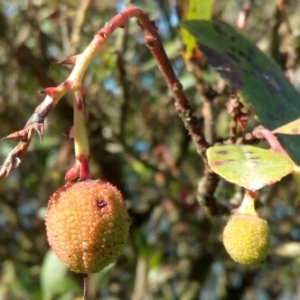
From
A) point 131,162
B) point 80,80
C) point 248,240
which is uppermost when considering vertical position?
point 80,80

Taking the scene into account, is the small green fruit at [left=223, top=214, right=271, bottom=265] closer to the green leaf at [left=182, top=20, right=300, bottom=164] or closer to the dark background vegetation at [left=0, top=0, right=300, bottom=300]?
the green leaf at [left=182, top=20, right=300, bottom=164]

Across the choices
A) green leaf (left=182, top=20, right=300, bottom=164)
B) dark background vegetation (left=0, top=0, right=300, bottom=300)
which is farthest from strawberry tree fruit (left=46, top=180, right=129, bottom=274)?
dark background vegetation (left=0, top=0, right=300, bottom=300)

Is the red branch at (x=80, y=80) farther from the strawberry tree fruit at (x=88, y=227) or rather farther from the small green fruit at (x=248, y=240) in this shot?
the small green fruit at (x=248, y=240)

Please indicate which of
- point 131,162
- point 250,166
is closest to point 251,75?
point 250,166

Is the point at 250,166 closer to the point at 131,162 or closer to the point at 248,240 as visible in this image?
the point at 248,240

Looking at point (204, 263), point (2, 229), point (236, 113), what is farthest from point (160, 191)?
point (236, 113)

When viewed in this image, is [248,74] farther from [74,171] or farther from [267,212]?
[267,212]
